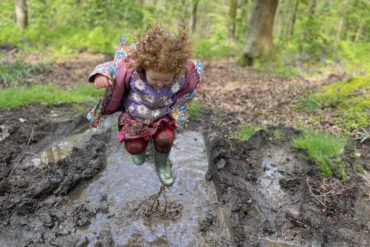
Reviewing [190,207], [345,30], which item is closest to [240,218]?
[190,207]

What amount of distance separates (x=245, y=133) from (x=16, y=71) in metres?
5.75

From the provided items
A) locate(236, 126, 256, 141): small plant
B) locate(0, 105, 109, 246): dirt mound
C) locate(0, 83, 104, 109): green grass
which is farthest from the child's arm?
locate(0, 83, 104, 109): green grass

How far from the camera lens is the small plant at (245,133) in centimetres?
425

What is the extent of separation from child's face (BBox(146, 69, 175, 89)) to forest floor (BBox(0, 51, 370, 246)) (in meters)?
1.51

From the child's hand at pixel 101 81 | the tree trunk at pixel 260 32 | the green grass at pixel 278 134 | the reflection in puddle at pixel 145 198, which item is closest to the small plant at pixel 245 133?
the green grass at pixel 278 134

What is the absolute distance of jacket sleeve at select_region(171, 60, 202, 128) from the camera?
2.57m

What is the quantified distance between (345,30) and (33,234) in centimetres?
2002

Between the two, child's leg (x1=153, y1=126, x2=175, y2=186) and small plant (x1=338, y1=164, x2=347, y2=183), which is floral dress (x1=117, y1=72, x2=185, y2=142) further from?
small plant (x1=338, y1=164, x2=347, y2=183)

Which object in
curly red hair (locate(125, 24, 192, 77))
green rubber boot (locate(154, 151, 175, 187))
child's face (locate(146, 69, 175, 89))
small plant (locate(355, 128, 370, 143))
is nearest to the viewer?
curly red hair (locate(125, 24, 192, 77))

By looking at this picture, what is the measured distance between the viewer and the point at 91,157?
3.77m

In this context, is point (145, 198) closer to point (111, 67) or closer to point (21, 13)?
point (111, 67)

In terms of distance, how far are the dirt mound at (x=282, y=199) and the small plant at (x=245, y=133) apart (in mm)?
203

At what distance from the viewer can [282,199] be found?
3.09 metres

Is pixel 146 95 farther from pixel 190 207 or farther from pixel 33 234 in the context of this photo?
pixel 33 234
